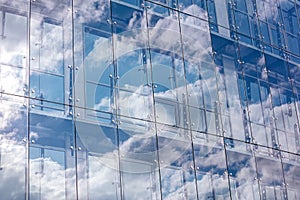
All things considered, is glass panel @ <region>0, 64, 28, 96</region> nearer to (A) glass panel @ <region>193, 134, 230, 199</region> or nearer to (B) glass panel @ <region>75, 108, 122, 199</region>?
(B) glass panel @ <region>75, 108, 122, 199</region>

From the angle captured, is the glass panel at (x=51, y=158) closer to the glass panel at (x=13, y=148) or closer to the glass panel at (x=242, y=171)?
the glass panel at (x=13, y=148)

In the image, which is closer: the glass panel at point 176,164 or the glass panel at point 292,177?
the glass panel at point 176,164

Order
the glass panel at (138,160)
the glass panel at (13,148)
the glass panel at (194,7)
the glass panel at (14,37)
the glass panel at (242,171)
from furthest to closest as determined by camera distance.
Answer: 1. the glass panel at (194,7)
2. the glass panel at (242,171)
3. the glass panel at (138,160)
4. the glass panel at (14,37)
5. the glass panel at (13,148)

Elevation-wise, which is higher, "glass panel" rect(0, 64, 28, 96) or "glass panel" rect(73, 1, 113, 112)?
"glass panel" rect(73, 1, 113, 112)

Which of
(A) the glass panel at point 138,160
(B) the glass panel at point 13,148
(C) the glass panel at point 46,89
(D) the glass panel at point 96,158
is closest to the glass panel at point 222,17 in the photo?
(A) the glass panel at point 138,160

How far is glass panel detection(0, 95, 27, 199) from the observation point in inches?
200

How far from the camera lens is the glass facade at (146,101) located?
5.47 metres

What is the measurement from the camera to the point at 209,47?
754 centimetres

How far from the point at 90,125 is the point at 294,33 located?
177 inches

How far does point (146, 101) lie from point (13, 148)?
1750 millimetres

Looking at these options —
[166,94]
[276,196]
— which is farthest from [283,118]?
[166,94]

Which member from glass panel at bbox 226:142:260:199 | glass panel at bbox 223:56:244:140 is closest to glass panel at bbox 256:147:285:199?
glass panel at bbox 226:142:260:199

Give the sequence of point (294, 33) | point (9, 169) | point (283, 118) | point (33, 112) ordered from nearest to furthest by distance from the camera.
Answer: point (9, 169) < point (33, 112) < point (283, 118) < point (294, 33)

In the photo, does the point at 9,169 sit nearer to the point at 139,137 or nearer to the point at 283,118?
the point at 139,137
